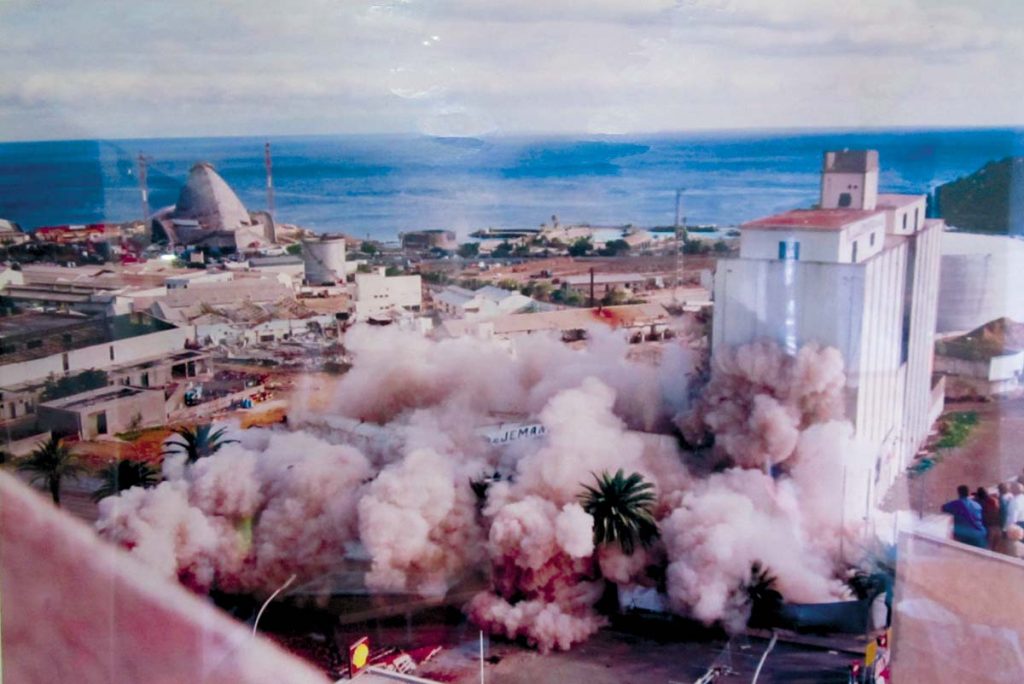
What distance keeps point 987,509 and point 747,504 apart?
491 millimetres

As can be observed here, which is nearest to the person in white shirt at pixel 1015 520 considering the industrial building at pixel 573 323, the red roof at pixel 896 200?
the red roof at pixel 896 200

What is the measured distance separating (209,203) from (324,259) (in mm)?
307

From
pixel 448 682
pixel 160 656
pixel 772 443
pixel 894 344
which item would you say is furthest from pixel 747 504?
pixel 160 656

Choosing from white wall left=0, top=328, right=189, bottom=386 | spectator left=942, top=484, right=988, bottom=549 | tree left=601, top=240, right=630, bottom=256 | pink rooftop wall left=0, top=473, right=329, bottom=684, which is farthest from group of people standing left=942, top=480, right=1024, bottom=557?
white wall left=0, top=328, right=189, bottom=386

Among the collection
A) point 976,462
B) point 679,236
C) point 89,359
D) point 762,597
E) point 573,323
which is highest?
point 679,236

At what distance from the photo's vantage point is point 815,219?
202 cm

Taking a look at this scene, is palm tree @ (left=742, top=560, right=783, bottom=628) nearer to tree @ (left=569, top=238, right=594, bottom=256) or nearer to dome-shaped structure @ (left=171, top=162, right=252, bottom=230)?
tree @ (left=569, top=238, right=594, bottom=256)

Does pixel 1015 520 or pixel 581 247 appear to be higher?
pixel 581 247

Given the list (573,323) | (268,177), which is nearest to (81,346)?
(268,177)

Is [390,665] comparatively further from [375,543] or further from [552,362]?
[552,362]

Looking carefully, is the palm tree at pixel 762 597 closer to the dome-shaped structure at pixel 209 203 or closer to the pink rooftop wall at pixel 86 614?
the pink rooftop wall at pixel 86 614

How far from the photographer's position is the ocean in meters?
2.04

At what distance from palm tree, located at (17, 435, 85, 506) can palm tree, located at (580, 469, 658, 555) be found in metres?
1.25

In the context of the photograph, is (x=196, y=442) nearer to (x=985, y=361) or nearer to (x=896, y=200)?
(x=896, y=200)
